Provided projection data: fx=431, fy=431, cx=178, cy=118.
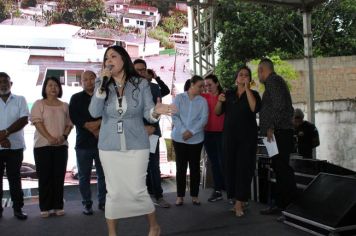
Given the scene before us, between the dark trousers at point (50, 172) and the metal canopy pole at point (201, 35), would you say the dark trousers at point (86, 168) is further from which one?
the metal canopy pole at point (201, 35)

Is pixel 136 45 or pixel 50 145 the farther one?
pixel 136 45

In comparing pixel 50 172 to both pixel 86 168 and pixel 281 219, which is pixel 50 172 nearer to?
pixel 86 168

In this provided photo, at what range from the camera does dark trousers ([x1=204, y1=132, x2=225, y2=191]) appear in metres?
4.74

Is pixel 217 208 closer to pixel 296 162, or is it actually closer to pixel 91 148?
pixel 296 162

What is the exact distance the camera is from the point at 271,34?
1462 centimetres

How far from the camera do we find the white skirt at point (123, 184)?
2.77 m

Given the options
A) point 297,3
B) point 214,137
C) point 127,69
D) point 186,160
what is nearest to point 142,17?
point 297,3

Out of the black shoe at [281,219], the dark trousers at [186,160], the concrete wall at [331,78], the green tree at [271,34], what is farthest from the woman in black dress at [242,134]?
the green tree at [271,34]

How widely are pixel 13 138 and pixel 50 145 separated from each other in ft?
1.20


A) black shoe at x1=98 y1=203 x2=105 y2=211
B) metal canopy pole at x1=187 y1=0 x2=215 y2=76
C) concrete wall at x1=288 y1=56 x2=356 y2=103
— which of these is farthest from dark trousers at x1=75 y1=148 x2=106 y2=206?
concrete wall at x1=288 y1=56 x2=356 y2=103

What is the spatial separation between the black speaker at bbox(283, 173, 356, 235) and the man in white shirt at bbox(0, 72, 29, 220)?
252cm

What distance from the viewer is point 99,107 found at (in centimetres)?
277

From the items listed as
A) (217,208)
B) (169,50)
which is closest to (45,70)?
(169,50)

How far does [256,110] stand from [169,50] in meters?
6.06
